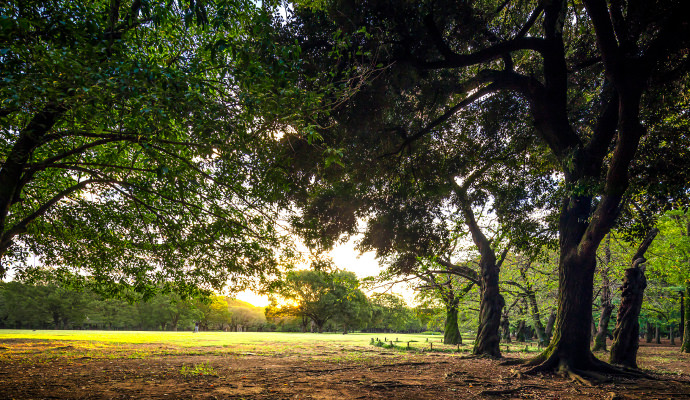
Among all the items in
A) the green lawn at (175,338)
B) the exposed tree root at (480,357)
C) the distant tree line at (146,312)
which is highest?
the exposed tree root at (480,357)

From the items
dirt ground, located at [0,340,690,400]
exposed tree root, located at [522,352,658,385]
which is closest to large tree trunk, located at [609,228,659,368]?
exposed tree root, located at [522,352,658,385]

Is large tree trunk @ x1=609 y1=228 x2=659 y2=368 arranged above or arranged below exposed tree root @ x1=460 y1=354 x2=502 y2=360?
above

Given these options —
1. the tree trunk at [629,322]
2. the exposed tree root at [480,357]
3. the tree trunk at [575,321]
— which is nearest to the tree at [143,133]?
the tree trunk at [575,321]

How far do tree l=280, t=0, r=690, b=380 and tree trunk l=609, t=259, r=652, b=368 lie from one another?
2922mm

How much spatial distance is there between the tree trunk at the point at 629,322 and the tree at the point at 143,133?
470 inches

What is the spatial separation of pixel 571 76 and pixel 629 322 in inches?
340

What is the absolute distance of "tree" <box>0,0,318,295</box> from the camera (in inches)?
180

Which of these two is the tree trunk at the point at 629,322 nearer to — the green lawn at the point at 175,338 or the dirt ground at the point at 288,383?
the dirt ground at the point at 288,383

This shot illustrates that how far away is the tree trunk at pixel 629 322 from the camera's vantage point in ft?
36.6

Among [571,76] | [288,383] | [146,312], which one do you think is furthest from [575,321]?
[146,312]

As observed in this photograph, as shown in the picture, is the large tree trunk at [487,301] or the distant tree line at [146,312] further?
the distant tree line at [146,312]

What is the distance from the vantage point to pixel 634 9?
21.8 feet

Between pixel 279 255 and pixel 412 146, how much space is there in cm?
563

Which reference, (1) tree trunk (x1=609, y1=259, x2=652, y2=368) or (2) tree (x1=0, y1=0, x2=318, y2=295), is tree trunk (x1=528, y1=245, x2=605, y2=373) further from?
(2) tree (x1=0, y1=0, x2=318, y2=295)
